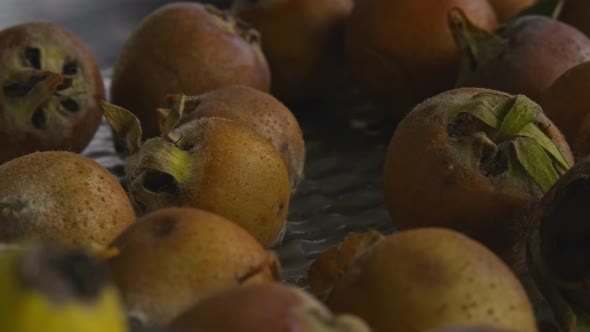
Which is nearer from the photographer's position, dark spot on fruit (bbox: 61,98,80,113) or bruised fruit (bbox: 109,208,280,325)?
bruised fruit (bbox: 109,208,280,325)

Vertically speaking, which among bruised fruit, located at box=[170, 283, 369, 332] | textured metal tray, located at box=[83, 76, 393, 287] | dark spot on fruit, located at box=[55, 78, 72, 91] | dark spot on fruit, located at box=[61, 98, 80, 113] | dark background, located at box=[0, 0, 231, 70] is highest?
bruised fruit, located at box=[170, 283, 369, 332]

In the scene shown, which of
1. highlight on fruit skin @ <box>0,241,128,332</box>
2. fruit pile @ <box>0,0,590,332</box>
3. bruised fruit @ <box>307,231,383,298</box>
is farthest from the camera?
bruised fruit @ <box>307,231,383,298</box>

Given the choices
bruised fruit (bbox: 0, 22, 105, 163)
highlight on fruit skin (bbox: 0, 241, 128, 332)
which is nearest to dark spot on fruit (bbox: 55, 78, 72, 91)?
bruised fruit (bbox: 0, 22, 105, 163)

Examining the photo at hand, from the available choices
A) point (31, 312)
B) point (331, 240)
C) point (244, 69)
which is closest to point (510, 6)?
point (244, 69)

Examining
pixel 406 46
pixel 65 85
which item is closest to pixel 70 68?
pixel 65 85

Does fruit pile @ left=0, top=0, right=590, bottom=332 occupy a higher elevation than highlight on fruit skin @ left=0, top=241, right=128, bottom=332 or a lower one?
lower

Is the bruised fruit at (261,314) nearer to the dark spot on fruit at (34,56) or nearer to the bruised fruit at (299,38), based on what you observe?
the dark spot on fruit at (34,56)

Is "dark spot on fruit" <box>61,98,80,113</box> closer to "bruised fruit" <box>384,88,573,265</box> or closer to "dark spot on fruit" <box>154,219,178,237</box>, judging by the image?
"bruised fruit" <box>384,88,573,265</box>

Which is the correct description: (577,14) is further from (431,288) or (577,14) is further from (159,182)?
(431,288)
